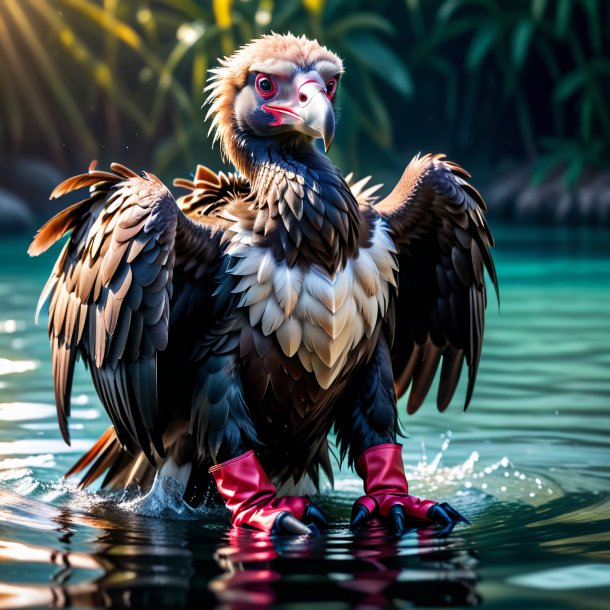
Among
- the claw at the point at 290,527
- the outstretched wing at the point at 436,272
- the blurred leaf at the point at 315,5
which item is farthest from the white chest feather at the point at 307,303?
the blurred leaf at the point at 315,5

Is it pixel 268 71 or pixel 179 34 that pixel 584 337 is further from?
pixel 179 34

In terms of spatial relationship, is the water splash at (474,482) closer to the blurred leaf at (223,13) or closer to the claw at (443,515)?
the claw at (443,515)

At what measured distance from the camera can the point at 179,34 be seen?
15.9 metres

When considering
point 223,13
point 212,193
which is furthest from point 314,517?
point 223,13

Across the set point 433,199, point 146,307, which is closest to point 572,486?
point 433,199

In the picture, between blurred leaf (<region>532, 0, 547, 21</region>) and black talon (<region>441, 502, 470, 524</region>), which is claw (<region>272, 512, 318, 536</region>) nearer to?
black talon (<region>441, 502, 470, 524</region>)

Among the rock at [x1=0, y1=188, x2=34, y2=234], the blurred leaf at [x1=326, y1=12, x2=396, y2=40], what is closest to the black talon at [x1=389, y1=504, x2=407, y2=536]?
the rock at [x1=0, y1=188, x2=34, y2=234]

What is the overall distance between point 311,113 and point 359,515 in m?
1.07

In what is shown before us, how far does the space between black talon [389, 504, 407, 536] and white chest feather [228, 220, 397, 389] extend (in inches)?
15.1

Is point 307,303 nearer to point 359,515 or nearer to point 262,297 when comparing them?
point 262,297

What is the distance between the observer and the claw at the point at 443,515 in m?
3.48

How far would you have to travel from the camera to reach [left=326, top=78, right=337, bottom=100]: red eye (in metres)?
3.69

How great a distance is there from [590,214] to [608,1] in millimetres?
3346

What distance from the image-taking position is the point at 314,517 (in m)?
3.52
